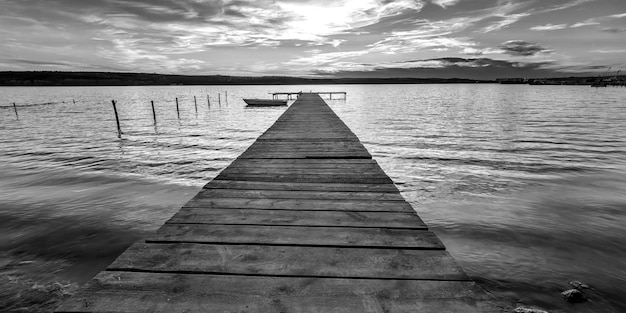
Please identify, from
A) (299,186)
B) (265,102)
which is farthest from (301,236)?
(265,102)

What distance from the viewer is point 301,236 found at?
2920 mm

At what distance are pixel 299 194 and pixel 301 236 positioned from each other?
1360mm

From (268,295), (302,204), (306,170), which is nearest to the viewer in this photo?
(268,295)

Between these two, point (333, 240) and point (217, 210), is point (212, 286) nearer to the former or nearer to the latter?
A: point (333, 240)

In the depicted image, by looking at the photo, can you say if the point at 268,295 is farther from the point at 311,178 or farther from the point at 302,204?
the point at 311,178

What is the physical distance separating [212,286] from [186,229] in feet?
3.59

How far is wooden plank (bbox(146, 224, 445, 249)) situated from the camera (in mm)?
2746

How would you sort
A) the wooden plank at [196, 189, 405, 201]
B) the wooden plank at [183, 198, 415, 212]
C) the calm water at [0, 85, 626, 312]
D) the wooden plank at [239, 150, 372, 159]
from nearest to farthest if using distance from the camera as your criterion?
the wooden plank at [183, 198, 415, 212] < the wooden plank at [196, 189, 405, 201] < the calm water at [0, 85, 626, 312] < the wooden plank at [239, 150, 372, 159]

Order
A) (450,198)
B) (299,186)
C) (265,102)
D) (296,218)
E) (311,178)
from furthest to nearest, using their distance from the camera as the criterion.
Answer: (265,102) < (450,198) < (311,178) < (299,186) < (296,218)

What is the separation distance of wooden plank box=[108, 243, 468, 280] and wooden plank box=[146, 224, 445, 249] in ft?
0.29

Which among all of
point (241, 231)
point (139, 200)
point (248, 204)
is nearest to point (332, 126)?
point (139, 200)

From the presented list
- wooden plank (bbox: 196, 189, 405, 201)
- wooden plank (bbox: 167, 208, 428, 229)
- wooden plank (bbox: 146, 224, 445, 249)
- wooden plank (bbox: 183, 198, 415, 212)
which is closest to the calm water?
wooden plank (bbox: 196, 189, 405, 201)

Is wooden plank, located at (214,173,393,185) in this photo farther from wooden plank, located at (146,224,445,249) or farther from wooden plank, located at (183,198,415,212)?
wooden plank, located at (146,224,445,249)

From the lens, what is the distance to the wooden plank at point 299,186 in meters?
4.47
